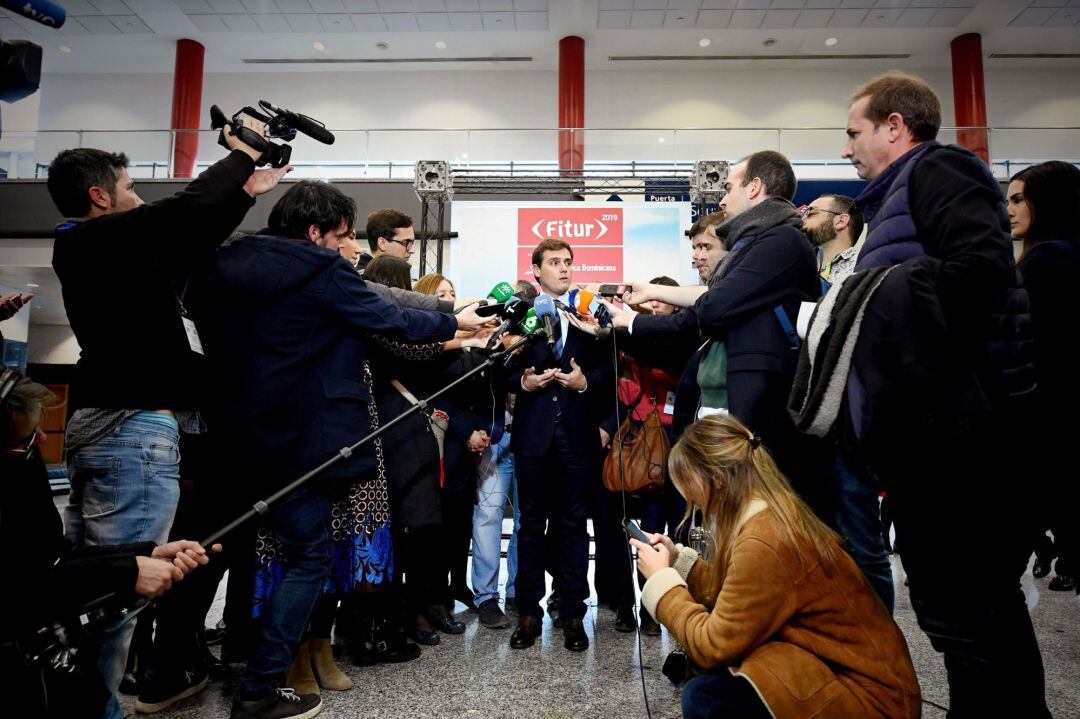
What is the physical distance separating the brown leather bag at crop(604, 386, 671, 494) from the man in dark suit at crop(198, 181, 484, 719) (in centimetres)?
112

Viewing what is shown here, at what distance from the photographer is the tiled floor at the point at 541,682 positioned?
188cm

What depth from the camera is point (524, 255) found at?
226 inches

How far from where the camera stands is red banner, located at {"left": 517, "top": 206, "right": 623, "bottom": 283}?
573cm

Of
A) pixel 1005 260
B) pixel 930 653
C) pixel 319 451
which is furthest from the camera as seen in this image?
pixel 930 653

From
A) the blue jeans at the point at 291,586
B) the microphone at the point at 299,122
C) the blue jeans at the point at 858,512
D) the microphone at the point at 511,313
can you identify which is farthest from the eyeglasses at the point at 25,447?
the blue jeans at the point at 858,512

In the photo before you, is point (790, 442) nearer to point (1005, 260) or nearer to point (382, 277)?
point (1005, 260)

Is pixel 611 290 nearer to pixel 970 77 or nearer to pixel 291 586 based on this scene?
pixel 291 586

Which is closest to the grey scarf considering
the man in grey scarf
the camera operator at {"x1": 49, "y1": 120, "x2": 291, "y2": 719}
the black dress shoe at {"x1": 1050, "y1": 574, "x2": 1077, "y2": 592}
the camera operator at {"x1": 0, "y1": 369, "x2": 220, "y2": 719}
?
the man in grey scarf

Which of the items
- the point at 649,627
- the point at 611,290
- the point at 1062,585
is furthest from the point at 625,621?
the point at 1062,585

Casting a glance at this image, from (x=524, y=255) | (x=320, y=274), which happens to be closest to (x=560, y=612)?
(x=320, y=274)

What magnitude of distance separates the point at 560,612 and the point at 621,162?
842cm

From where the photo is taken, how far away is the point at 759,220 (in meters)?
1.97

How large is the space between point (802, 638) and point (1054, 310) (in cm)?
111

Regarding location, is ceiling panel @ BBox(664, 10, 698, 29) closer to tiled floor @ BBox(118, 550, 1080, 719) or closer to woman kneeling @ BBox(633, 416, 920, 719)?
tiled floor @ BBox(118, 550, 1080, 719)
